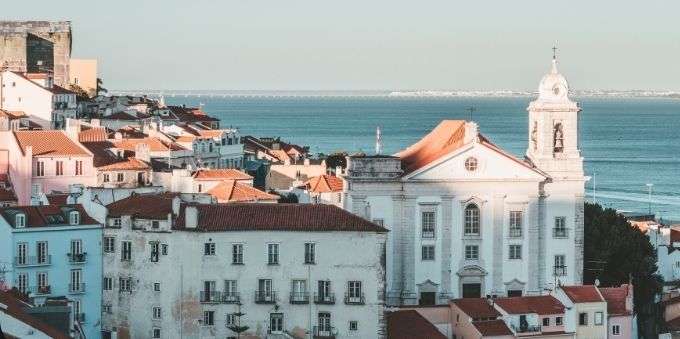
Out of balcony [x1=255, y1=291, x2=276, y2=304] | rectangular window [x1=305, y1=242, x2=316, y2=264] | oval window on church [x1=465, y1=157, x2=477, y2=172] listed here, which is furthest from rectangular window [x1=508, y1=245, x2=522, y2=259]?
balcony [x1=255, y1=291, x2=276, y2=304]

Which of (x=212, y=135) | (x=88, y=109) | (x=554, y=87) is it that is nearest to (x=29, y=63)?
(x=88, y=109)

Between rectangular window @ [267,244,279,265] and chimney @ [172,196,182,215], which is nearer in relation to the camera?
rectangular window @ [267,244,279,265]

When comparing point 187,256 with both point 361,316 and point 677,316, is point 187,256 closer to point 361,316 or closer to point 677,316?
point 361,316

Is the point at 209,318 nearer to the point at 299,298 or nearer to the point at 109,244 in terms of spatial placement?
the point at 299,298

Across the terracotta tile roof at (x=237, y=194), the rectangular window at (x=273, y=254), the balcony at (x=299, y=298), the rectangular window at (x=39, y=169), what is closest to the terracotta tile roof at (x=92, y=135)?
the rectangular window at (x=39, y=169)

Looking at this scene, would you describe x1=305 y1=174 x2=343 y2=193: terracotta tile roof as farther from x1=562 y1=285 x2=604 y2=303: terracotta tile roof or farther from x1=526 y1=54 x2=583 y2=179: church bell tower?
x1=562 y1=285 x2=604 y2=303: terracotta tile roof

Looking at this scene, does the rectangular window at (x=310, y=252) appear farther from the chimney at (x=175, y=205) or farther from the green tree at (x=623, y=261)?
the green tree at (x=623, y=261)
